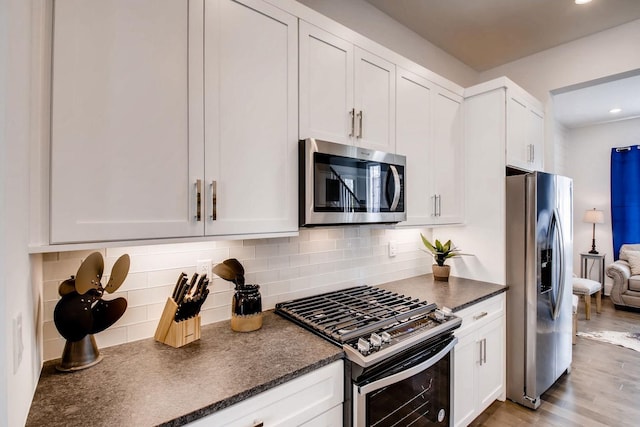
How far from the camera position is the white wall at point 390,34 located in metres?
2.21

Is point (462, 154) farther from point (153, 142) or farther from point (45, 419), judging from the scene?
point (45, 419)

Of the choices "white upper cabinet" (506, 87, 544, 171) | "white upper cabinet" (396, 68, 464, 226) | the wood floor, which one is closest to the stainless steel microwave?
"white upper cabinet" (396, 68, 464, 226)

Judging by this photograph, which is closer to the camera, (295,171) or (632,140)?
(295,171)

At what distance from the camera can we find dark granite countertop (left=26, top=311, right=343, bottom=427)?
35.7 inches

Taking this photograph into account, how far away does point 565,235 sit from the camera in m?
2.69

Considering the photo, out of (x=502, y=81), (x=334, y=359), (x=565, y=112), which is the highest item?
(x=565, y=112)

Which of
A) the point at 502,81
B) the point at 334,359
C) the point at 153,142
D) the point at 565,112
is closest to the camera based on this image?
the point at 153,142

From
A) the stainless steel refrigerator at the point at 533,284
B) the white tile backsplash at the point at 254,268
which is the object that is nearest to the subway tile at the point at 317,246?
the white tile backsplash at the point at 254,268

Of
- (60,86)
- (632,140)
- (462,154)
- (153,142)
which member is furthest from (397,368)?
(632,140)

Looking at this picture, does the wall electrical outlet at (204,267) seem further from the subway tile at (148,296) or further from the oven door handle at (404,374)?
the oven door handle at (404,374)

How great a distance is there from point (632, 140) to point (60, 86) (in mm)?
7266

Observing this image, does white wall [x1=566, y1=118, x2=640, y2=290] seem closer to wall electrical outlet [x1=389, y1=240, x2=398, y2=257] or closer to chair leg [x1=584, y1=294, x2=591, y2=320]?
chair leg [x1=584, y1=294, x2=591, y2=320]

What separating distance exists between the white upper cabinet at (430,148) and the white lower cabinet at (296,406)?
45.5 inches

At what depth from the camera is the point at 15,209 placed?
2.46 feet
